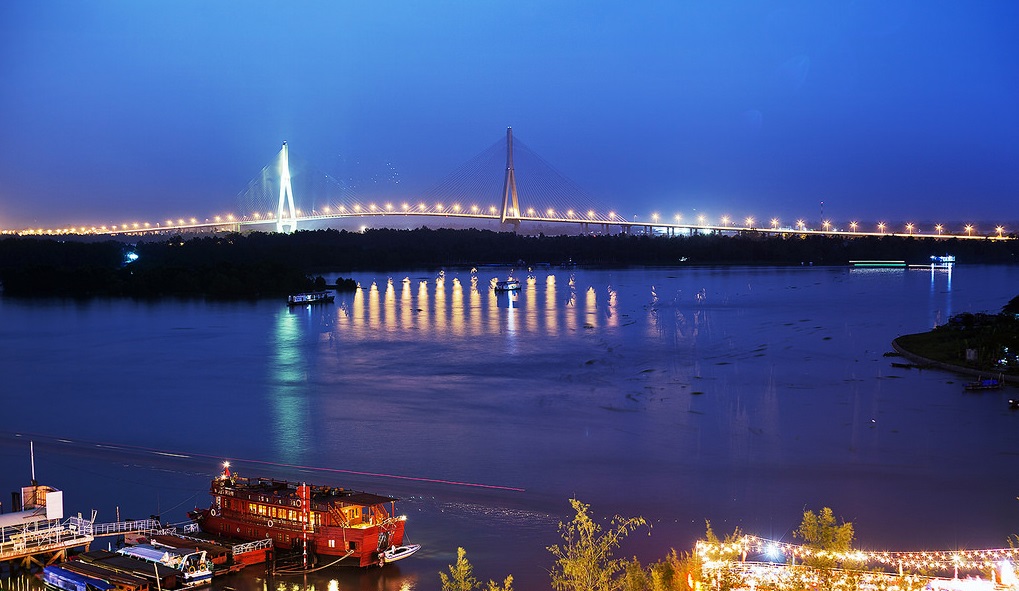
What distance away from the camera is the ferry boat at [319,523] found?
3611 mm

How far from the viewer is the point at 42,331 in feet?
42.2

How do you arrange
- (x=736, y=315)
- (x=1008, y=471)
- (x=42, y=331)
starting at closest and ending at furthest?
(x=1008, y=471) → (x=42, y=331) → (x=736, y=315)

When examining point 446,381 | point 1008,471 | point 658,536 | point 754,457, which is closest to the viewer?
point 658,536

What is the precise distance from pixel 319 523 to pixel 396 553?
32 centimetres

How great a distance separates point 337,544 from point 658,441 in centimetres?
236

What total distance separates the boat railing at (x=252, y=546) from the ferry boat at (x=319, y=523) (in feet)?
0.10

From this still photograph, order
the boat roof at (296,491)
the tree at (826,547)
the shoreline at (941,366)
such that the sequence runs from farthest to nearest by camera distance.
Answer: the shoreline at (941,366) → the boat roof at (296,491) → the tree at (826,547)

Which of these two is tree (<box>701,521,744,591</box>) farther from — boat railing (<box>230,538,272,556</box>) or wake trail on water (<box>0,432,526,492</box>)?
wake trail on water (<box>0,432,526,492</box>)

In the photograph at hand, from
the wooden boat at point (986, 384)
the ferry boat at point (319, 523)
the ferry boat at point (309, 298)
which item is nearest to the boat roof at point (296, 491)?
the ferry boat at point (319, 523)

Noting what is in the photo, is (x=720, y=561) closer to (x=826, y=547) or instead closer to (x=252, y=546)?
(x=826, y=547)

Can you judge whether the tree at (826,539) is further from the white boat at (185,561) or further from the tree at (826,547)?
the white boat at (185,561)

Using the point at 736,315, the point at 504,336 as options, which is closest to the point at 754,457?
the point at 504,336

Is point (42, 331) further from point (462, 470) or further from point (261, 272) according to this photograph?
point (462, 470)

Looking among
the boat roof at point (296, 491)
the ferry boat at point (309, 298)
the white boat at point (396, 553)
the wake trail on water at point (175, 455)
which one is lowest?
the white boat at point (396, 553)
